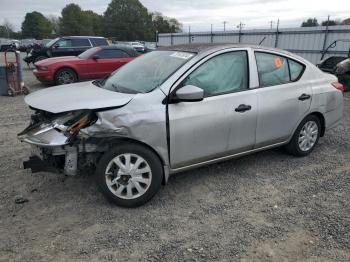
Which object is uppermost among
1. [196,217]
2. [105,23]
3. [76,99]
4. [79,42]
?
[105,23]

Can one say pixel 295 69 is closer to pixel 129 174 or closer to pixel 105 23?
pixel 129 174

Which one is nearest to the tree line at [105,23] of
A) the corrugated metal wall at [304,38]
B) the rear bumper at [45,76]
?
the corrugated metal wall at [304,38]

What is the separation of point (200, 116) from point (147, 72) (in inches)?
35.5

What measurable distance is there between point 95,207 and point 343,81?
9080mm

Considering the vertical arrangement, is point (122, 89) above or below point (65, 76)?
above

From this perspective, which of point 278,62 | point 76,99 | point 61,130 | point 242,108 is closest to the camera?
point 61,130

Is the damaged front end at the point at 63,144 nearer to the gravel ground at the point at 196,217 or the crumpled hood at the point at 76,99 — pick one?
the crumpled hood at the point at 76,99

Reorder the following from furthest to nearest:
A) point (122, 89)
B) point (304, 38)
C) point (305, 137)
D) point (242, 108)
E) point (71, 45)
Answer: point (304, 38), point (71, 45), point (305, 137), point (242, 108), point (122, 89)

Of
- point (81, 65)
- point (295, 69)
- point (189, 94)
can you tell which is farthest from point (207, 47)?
point (81, 65)

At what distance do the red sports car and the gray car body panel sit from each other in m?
7.33

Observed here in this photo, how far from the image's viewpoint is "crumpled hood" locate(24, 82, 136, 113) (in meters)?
3.28

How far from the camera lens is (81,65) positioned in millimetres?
11188

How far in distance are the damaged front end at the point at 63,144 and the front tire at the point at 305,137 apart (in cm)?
285

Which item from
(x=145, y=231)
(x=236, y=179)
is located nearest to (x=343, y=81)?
(x=236, y=179)
